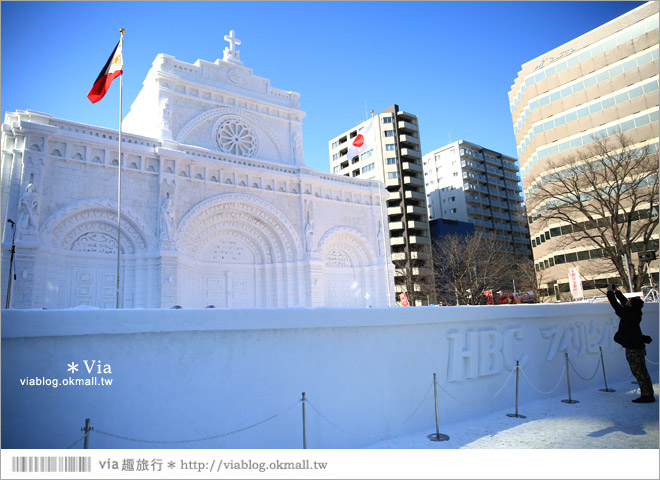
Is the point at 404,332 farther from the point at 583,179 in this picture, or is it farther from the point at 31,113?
the point at 583,179

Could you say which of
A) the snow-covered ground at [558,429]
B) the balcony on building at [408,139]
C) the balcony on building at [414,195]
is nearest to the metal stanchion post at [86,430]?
the snow-covered ground at [558,429]

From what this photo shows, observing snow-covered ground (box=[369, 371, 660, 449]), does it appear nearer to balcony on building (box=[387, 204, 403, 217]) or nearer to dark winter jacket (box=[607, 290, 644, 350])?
dark winter jacket (box=[607, 290, 644, 350])

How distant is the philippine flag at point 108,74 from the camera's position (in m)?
15.0

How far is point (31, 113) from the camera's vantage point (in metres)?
18.2

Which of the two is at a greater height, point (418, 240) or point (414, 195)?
point (414, 195)

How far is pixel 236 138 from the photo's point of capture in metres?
25.9

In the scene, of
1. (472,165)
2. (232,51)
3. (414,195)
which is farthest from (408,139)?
(232,51)

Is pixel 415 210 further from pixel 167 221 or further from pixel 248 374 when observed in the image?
pixel 248 374

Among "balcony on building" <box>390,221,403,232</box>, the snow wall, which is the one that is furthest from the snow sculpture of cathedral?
"balcony on building" <box>390,221,403,232</box>

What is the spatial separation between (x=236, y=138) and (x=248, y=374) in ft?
72.8

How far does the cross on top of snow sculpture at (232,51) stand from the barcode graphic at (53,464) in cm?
2641

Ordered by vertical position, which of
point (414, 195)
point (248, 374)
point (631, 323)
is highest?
point (414, 195)

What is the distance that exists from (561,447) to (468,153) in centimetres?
8153

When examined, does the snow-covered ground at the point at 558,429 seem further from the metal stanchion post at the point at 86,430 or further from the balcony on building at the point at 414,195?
the balcony on building at the point at 414,195
